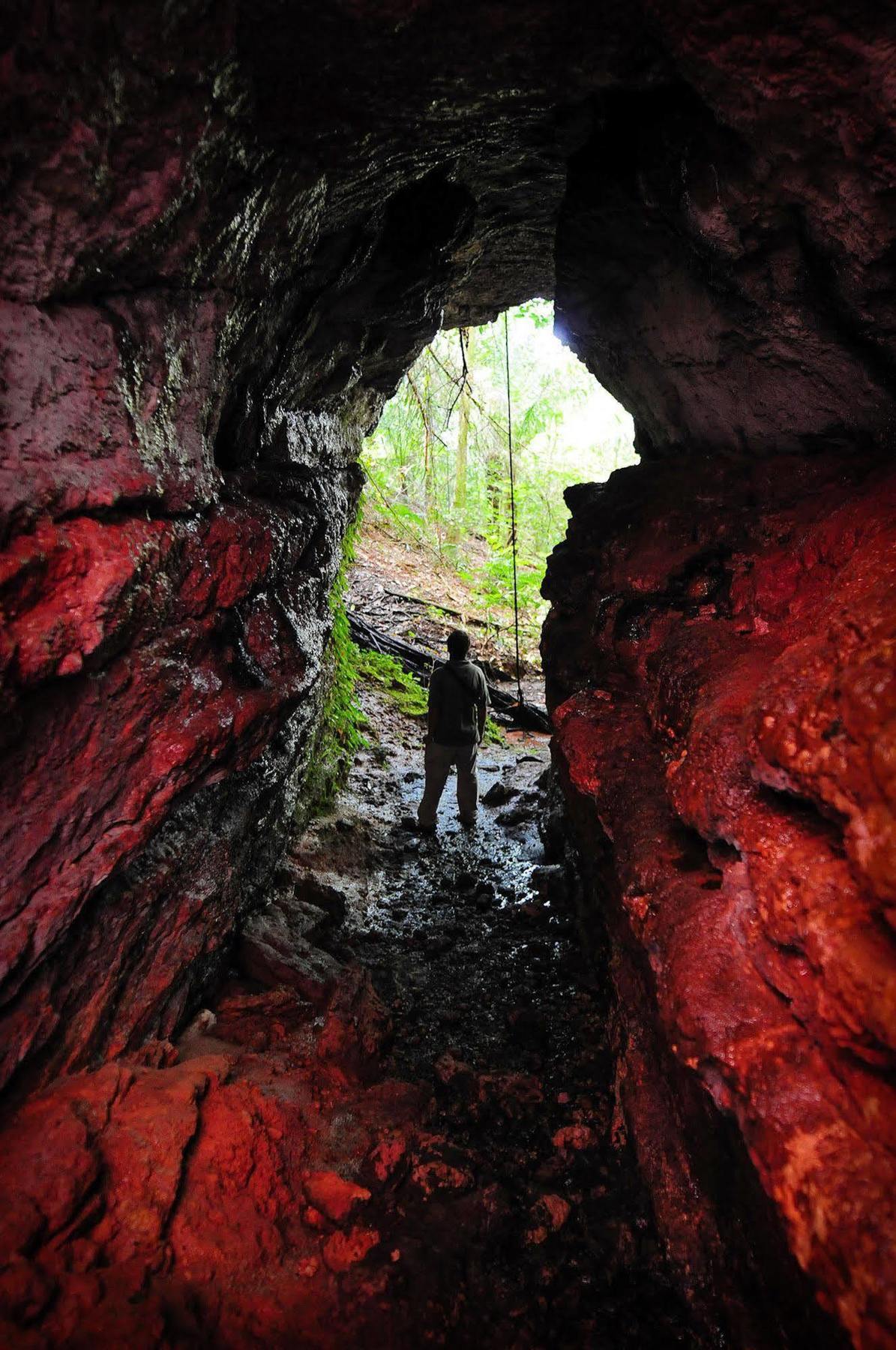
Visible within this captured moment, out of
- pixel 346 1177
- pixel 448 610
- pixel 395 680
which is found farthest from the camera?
pixel 448 610

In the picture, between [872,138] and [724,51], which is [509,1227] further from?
[724,51]

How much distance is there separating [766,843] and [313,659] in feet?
11.4

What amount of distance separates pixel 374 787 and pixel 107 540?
6.38 m

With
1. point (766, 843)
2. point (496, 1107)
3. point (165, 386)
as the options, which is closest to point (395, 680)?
point (496, 1107)

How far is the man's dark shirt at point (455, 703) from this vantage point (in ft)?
25.9

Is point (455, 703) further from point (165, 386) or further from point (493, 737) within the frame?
point (165, 386)

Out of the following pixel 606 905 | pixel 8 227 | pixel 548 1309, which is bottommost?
pixel 548 1309

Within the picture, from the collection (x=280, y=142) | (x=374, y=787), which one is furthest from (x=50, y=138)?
(x=374, y=787)

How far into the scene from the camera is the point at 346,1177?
3.18 m

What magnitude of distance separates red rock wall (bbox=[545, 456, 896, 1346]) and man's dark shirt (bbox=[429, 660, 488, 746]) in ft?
9.15

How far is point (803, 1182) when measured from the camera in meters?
1.77

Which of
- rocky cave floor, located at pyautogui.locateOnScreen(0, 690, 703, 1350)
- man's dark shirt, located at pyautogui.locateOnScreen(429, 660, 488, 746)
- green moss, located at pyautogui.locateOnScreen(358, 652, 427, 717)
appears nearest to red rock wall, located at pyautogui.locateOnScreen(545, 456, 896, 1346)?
rocky cave floor, located at pyautogui.locateOnScreen(0, 690, 703, 1350)

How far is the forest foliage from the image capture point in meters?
11.2

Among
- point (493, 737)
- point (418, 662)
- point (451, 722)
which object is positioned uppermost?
point (418, 662)
